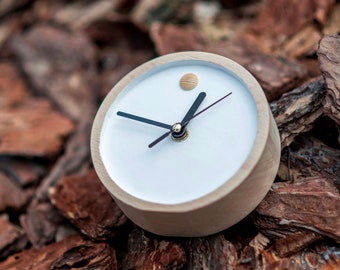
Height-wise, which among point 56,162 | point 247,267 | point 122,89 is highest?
point 122,89

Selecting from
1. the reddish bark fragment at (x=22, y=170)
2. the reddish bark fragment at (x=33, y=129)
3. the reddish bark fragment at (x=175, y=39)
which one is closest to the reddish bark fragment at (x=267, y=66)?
the reddish bark fragment at (x=175, y=39)

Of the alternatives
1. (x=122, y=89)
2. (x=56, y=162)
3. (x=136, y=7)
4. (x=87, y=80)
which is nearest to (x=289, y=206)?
(x=122, y=89)


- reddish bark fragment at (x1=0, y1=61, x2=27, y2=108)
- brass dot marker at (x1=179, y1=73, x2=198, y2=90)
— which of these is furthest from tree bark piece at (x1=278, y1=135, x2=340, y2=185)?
reddish bark fragment at (x1=0, y1=61, x2=27, y2=108)

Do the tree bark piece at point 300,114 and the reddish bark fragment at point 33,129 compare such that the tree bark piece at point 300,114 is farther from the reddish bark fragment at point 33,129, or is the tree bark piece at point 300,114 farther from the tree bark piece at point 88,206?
the reddish bark fragment at point 33,129

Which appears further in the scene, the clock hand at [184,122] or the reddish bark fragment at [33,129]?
the reddish bark fragment at [33,129]

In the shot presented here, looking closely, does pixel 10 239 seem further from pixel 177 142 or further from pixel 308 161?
pixel 308 161

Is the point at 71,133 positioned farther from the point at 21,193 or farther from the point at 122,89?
the point at 122,89
